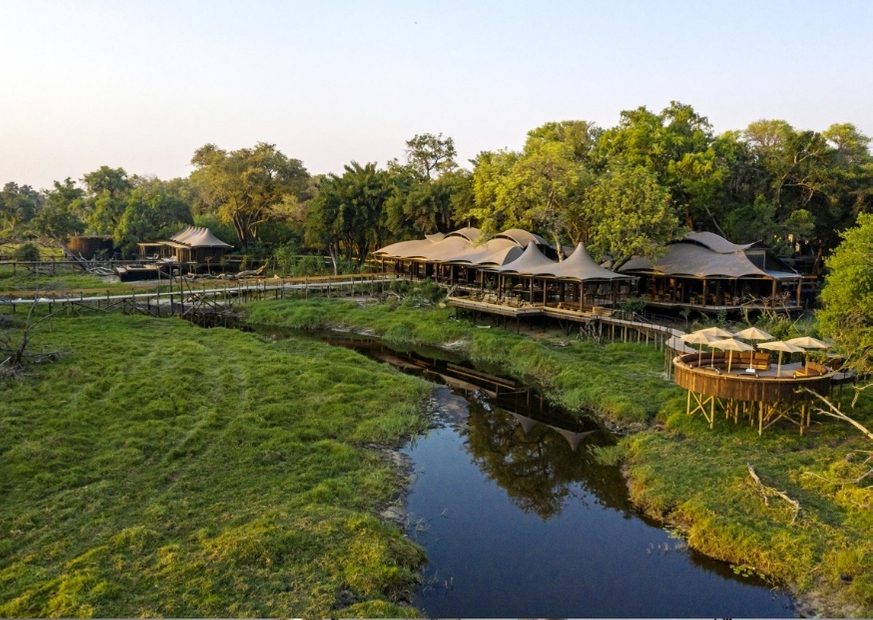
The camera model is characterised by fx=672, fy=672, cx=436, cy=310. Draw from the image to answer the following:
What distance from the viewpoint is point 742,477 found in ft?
50.3

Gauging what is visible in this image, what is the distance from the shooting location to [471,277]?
4525 centimetres

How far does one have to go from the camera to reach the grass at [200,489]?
35.0 ft

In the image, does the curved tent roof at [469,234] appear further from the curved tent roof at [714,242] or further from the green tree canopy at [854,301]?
the green tree canopy at [854,301]

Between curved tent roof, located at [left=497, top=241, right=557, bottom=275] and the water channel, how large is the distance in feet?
46.0

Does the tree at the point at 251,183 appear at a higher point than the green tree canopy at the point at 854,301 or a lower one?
higher

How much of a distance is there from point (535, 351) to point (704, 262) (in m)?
11.9

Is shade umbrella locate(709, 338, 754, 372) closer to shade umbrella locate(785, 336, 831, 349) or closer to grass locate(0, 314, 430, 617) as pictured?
shade umbrella locate(785, 336, 831, 349)

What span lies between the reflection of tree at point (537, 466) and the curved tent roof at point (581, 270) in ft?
39.5

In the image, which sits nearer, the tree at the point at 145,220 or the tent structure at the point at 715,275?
the tent structure at the point at 715,275

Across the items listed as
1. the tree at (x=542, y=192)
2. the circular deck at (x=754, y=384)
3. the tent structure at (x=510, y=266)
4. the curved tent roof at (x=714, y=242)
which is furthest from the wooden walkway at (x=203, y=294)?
the circular deck at (x=754, y=384)

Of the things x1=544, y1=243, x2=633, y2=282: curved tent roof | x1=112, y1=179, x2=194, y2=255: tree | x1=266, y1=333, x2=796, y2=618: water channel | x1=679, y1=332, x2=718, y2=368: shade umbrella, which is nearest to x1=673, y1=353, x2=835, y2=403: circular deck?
x1=679, y1=332, x2=718, y2=368: shade umbrella

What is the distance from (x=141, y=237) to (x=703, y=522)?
62.1 m

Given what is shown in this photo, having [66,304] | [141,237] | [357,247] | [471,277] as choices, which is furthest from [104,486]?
[141,237]

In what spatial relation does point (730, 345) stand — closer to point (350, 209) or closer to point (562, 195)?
point (562, 195)
